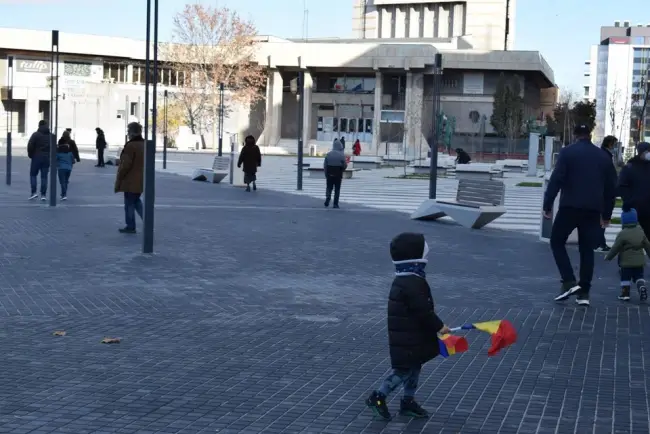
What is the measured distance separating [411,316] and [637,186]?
705 cm

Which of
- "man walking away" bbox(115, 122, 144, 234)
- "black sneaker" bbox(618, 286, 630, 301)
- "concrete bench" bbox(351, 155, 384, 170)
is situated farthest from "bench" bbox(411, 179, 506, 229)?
"concrete bench" bbox(351, 155, 384, 170)

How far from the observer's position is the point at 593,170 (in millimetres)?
10594

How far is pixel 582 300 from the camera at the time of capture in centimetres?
1045

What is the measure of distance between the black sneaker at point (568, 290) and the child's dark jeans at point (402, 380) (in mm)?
4723

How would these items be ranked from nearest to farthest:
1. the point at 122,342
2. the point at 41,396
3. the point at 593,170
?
the point at 41,396 < the point at 122,342 < the point at 593,170

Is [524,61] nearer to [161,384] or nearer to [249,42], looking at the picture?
[249,42]

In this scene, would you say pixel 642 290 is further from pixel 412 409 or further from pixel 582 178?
pixel 412 409

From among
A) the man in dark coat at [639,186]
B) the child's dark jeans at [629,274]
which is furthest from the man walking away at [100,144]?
the child's dark jeans at [629,274]

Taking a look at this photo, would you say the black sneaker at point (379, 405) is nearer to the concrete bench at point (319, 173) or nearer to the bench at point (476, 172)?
the concrete bench at point (319, 173)

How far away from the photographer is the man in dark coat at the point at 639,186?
1216 centimetres

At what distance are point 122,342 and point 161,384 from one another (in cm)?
139

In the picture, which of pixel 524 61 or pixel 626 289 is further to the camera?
pixel 524 61

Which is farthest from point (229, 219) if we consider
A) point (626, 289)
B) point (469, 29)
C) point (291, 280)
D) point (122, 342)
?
point (469, 29)

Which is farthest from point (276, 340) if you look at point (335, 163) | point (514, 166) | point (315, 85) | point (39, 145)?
point (315, 85)
